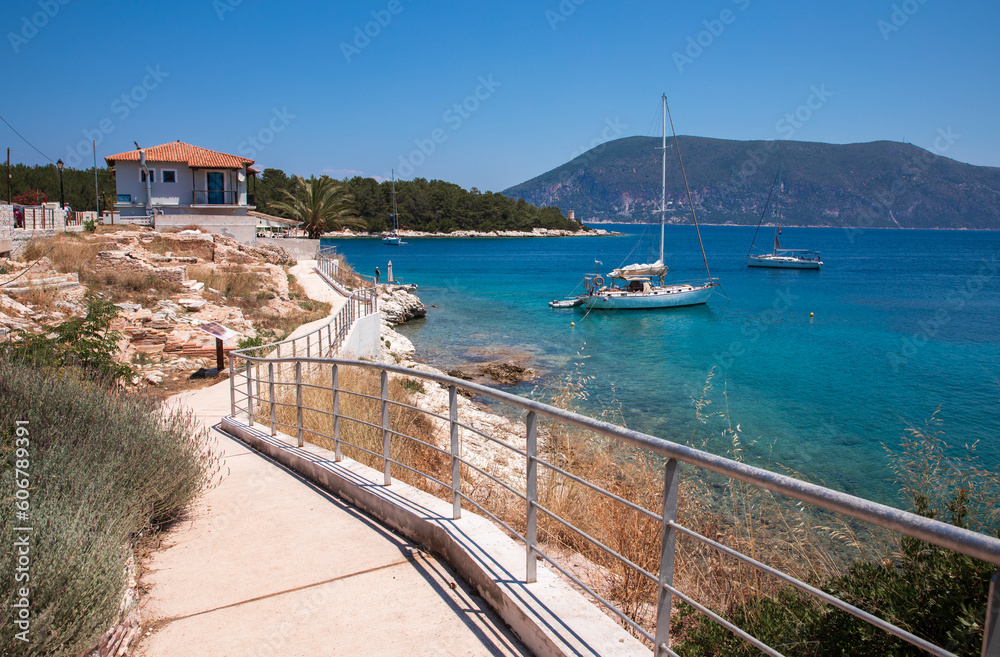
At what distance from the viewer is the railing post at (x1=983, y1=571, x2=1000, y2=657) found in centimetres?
140

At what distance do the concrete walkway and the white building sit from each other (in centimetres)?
3898

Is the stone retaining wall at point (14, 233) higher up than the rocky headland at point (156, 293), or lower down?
higher up

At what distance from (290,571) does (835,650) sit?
321 centimetres

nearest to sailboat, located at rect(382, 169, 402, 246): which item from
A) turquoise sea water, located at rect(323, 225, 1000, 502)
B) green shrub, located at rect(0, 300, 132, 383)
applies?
turquoise sea water, located at rect(323, 225, 1000, 502)

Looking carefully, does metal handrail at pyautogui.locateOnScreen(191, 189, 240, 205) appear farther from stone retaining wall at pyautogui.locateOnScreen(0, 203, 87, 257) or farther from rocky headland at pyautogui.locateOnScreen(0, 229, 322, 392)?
rocky headland at pyautogui.locateOnScreen(0, 229, 322, 392)

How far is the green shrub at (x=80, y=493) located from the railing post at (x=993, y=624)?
3.19m

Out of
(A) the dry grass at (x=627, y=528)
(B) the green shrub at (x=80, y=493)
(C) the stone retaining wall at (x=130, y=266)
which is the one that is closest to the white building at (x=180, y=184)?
(C) the stone retaining wall at (x=130, y=266)

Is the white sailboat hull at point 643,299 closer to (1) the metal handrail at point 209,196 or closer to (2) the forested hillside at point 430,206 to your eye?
(1) the metal handrail at point 209,196

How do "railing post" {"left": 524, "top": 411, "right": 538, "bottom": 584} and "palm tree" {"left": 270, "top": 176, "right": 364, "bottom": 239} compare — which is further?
"palm tree" {"left": 270, "top": 176, "right": 364, "bottom": 239}

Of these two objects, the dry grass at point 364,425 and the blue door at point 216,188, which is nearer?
the dry grass at point 364,425

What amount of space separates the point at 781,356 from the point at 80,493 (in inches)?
1156

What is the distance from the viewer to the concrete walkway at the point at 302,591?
3.29 metres

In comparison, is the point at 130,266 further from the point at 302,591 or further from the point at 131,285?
the point at 302,591

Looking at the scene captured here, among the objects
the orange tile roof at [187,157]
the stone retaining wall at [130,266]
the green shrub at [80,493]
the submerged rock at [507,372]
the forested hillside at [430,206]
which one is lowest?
the submerged rock at [507,372]
